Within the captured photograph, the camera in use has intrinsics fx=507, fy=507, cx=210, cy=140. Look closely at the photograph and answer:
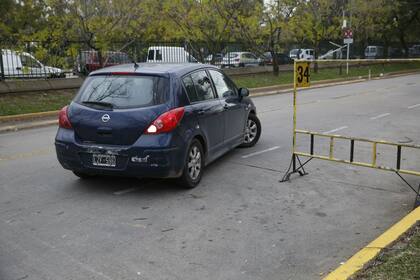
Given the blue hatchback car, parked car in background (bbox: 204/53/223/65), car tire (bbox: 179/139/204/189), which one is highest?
parked car in background (bbox: 204/53/223/65)

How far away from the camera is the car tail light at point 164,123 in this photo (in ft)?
20.7

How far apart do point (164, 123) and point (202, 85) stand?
1391 millimetres

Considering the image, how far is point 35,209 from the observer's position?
19.9 ft

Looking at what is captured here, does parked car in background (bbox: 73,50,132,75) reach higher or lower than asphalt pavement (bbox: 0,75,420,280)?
higher

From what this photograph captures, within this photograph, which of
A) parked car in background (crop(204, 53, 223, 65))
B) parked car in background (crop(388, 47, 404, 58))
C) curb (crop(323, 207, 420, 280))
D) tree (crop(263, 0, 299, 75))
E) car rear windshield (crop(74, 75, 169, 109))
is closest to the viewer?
curb (crop(323, 207, 420, 280))

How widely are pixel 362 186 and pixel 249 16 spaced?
81.1ft

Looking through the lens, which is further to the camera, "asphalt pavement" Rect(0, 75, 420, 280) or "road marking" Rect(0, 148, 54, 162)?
"road marking" Rect(0, 148, 54, 162)

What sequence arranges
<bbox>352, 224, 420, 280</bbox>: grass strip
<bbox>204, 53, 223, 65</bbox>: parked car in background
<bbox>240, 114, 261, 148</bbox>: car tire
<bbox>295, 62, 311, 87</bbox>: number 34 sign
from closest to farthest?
1. <bbox>352, 224, 420, 280</bbox>: grass strip
2. <bbox>295, 62, 311, 87</bbox>: number 34 sign
3. <bbox>240, 114, 261, 148</bbox>: car tire
4. <bbox>204, 53, 223, 65</bbox>: parked car in background

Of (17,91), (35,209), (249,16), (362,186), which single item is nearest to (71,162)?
(35,209)

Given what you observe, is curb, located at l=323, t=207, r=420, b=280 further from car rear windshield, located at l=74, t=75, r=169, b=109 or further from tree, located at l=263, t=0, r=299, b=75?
tree, located at l=263, t=0, r=299, b=75

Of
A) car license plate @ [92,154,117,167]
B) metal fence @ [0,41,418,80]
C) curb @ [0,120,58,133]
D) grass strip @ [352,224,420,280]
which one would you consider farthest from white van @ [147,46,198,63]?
grass strip @ [352,224,420,280]

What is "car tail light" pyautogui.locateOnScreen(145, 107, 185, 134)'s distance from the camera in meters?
6.32

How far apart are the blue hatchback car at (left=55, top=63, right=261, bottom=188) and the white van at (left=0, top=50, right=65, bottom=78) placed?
12875 millimetres

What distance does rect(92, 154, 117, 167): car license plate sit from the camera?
636cm
